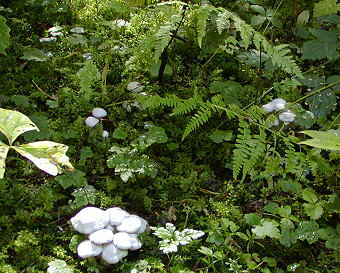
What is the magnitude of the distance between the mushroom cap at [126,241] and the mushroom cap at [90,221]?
3.9 inches

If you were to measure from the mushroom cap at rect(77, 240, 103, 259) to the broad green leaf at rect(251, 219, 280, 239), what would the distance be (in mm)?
890

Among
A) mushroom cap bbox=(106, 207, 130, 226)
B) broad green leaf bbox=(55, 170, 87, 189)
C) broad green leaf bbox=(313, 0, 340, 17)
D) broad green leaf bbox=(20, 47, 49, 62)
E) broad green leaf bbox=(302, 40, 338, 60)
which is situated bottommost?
broad green leaf bbox=(55, 170, 87, 189)

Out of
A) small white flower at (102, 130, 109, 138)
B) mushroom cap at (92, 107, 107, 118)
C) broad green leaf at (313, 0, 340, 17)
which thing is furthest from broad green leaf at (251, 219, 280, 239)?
broad green leaf at (313, 0, 340, 17)

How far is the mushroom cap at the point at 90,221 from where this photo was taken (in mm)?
2449

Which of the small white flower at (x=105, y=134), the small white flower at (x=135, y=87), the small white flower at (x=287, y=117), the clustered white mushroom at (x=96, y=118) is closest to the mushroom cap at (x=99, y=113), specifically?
the clustered white mushroom at (x=96, y=118)

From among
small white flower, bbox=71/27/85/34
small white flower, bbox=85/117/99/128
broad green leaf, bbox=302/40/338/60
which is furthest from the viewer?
small white flower, bbox=71/27/85/34

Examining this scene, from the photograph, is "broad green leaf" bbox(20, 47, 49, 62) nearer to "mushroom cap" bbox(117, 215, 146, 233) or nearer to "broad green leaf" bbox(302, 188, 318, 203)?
"mushroom cap" bbox(117, 215, 146, 233)

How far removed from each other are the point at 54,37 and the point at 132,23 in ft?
2.23

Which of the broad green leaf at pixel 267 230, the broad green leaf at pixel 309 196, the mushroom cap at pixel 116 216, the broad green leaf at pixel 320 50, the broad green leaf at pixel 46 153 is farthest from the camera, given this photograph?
the broad green leaf at pixel 320 50

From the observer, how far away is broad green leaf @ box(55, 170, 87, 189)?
2.79 metres

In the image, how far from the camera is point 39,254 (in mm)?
2525

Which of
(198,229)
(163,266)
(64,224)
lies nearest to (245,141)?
(198,229)

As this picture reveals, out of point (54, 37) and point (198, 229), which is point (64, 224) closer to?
point (198, 229)

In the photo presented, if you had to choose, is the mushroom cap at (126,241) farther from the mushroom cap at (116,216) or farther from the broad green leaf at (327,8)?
the broad green leaf at (327,8)
